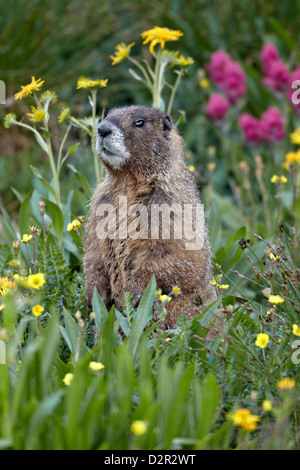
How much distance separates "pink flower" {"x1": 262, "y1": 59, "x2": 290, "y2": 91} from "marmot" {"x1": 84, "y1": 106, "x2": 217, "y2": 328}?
103 inches

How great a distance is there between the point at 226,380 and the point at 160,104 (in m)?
2.35

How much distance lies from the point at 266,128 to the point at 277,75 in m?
0.51

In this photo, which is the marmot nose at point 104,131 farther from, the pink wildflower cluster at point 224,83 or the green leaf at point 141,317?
the pink wildflower cluster at point 224,83

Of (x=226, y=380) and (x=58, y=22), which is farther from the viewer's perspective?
(x=58, y=22)

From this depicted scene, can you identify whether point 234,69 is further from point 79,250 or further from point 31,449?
point 31,449

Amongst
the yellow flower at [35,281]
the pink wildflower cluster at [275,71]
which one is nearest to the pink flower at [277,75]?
the pink wildflower cluster at [275,71]

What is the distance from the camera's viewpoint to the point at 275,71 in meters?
5.71

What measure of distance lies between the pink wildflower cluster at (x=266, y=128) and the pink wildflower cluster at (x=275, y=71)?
0.25 metres

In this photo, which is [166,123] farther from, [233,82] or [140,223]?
[233,82]

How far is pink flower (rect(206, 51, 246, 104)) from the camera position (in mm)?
5914

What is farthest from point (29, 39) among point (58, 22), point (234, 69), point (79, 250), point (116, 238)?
point (116, 238)

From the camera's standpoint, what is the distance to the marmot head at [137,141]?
10.5 feet

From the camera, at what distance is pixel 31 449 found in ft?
6.34

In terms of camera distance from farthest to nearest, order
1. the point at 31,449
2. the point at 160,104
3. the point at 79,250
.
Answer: the point at 160,104 → the point at 79,250 → the point at 31,449
